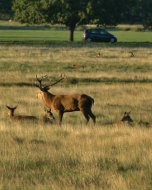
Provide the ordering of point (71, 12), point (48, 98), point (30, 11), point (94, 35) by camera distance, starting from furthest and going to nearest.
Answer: point (30, 11), point (94, 35), point (71, 12), point (48, 98)

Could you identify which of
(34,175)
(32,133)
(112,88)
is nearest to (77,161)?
(34,175)

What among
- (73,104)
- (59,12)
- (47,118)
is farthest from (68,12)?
(73,104)

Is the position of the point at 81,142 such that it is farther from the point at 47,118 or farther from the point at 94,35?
the point at 94,35

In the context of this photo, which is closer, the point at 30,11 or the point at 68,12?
the point at 68,12

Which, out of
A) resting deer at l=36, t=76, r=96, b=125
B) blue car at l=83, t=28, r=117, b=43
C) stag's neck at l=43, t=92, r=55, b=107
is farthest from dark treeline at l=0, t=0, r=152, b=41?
resting deer at l=36, t=76, r=96, b=125

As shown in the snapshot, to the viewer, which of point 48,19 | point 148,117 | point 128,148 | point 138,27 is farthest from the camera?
point 138,27

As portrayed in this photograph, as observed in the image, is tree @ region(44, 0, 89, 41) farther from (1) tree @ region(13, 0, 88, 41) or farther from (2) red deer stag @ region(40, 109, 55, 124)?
(2) red deer stag @ region(40, 109, 55, 124)

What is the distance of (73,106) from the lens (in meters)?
16.8

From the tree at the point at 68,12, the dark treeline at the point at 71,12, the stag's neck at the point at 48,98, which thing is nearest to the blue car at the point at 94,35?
the dark treeline at the point at 71,12

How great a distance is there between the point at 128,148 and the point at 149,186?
3.41 m

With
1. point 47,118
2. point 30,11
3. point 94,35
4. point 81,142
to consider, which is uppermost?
point 81,142

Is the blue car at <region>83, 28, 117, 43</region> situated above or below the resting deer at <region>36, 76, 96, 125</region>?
below

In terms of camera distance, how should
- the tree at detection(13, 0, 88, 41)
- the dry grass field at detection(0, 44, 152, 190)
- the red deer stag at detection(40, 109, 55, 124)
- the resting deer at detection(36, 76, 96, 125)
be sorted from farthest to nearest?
1. the tree at detection(13, 0, 88, 41)
2. the resting deer at detection(36, 76, 96, 125)
3. the red deer stag at detection(40, 109, 55, 124)
4. the dry grass field at detection(0, 44, 152, 190)

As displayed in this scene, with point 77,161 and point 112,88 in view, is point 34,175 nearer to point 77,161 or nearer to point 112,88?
point 77,161
